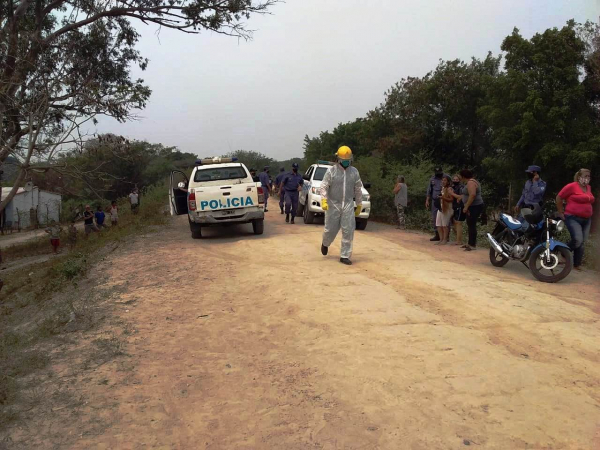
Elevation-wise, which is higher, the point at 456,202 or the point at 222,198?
the point at 222,198

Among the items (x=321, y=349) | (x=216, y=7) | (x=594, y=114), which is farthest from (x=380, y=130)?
(x=321, y=349)

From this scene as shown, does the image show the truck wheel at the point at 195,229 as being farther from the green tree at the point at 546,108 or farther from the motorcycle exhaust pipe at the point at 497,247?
the green tree at the point at 546,108

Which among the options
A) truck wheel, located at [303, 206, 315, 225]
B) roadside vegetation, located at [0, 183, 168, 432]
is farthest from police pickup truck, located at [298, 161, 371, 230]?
roadside vegetation, located at [0, 183, 168, 432]

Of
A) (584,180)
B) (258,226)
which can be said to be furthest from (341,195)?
(258,226)

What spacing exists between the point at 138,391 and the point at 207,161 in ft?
A: 34.5

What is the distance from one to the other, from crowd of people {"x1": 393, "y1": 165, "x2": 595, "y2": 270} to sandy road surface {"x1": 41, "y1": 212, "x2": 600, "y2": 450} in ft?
2.84

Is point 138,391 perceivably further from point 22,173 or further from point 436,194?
point 22,173

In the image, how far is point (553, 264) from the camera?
7.70 m

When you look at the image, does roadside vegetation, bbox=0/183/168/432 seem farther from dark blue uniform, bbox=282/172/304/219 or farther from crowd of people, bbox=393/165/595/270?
crowd of people, bbox=393/165/595/270

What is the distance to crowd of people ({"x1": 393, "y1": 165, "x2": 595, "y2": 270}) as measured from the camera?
8305 mm

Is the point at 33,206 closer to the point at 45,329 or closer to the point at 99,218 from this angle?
the point at 99,218

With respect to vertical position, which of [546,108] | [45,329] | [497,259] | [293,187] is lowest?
[45,329]

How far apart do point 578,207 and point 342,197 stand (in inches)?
157

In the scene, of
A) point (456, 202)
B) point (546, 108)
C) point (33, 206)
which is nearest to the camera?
point (456, 202)
